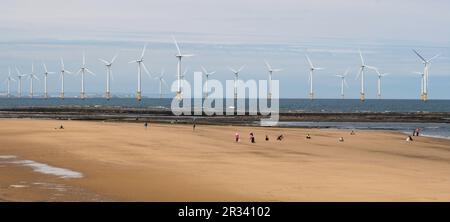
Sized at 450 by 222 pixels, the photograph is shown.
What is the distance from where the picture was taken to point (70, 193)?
2117 cm

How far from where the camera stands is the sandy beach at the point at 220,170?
21719mm

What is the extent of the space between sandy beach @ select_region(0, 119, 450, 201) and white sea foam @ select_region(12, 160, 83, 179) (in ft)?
0.72

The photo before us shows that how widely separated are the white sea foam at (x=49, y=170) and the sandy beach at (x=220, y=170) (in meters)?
0.22

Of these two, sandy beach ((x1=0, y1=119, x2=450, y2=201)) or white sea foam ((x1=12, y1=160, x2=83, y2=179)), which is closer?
sandy beach ((x1=0, y1=119, x2=450, y2=201))

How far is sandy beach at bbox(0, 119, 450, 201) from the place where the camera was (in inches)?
855

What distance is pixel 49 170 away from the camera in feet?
90.4

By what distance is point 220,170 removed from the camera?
28.8m

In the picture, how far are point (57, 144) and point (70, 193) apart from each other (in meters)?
21.4

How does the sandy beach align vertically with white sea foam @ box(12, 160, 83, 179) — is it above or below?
below

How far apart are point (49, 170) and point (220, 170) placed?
6723mm

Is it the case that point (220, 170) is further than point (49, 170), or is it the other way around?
point (220, 170)

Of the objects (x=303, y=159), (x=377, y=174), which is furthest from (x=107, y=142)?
(x=377, y=174)

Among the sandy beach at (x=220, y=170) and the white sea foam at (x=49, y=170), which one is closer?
the sandy beach at (x=220, y=170)
